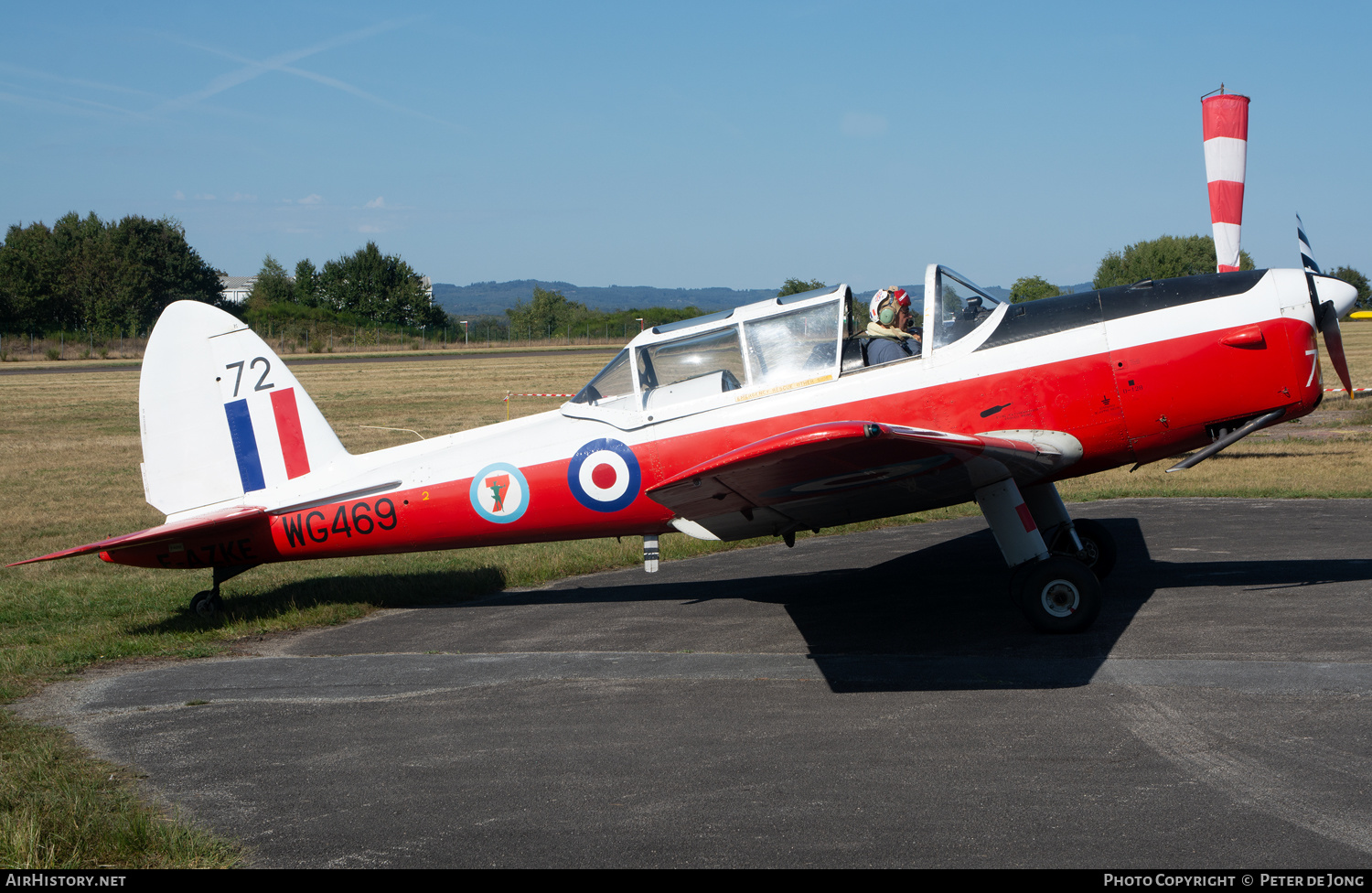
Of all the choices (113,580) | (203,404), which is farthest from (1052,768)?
(113,580)

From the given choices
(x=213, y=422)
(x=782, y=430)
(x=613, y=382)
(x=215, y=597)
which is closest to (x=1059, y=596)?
(x=782, y=430)

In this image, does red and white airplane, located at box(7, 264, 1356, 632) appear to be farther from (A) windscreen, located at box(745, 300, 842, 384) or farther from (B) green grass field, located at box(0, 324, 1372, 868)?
(B) green grass field, located at box(0, 324, 1372, 868)

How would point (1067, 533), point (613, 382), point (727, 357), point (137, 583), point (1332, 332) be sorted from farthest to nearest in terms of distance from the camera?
point (137, 583) < point (1067, 533) < point (613, 382) < point (727, 357) < point (1332, 332)

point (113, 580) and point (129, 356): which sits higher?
point (129, 356)

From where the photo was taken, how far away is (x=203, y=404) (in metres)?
8.09

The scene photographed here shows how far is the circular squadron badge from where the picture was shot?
763 centimetres

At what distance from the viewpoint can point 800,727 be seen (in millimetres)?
5242

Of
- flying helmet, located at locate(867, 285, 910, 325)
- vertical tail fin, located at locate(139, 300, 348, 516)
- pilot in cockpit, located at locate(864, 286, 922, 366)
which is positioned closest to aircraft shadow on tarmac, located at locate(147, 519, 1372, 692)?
vertical tail fin, located at locate(139, 300, 348, 516)

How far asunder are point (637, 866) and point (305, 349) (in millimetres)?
61450

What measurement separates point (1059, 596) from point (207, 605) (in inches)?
273

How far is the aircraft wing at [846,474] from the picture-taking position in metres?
5.50

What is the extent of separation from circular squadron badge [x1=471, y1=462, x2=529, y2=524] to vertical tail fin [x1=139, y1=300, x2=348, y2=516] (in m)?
1.43

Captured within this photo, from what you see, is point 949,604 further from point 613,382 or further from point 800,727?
point 613,382
